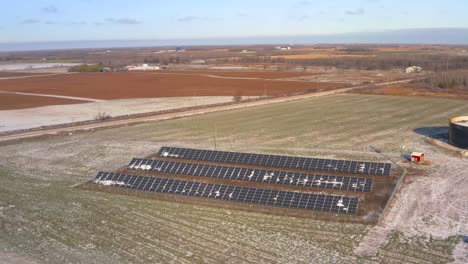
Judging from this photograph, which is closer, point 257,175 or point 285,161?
point 257,175

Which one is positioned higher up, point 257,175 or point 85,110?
point 85,110

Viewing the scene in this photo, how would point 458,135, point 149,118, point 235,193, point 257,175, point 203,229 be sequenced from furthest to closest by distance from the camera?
point 149,118
point 458,135
point 257,175
point 235,193
point 203,229

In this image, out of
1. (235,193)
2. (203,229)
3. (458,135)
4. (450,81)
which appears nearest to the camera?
(203,229)

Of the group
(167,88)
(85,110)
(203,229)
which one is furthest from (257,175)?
(167,88)

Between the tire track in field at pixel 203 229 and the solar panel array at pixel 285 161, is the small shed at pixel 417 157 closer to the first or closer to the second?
the solar panel array at pixel 285 161

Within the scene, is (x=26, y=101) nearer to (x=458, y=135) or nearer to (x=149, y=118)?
(x=149, y=118)

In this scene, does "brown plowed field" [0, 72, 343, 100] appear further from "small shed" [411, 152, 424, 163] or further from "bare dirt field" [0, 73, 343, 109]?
"small shed" [411, 152, 424, 163]
